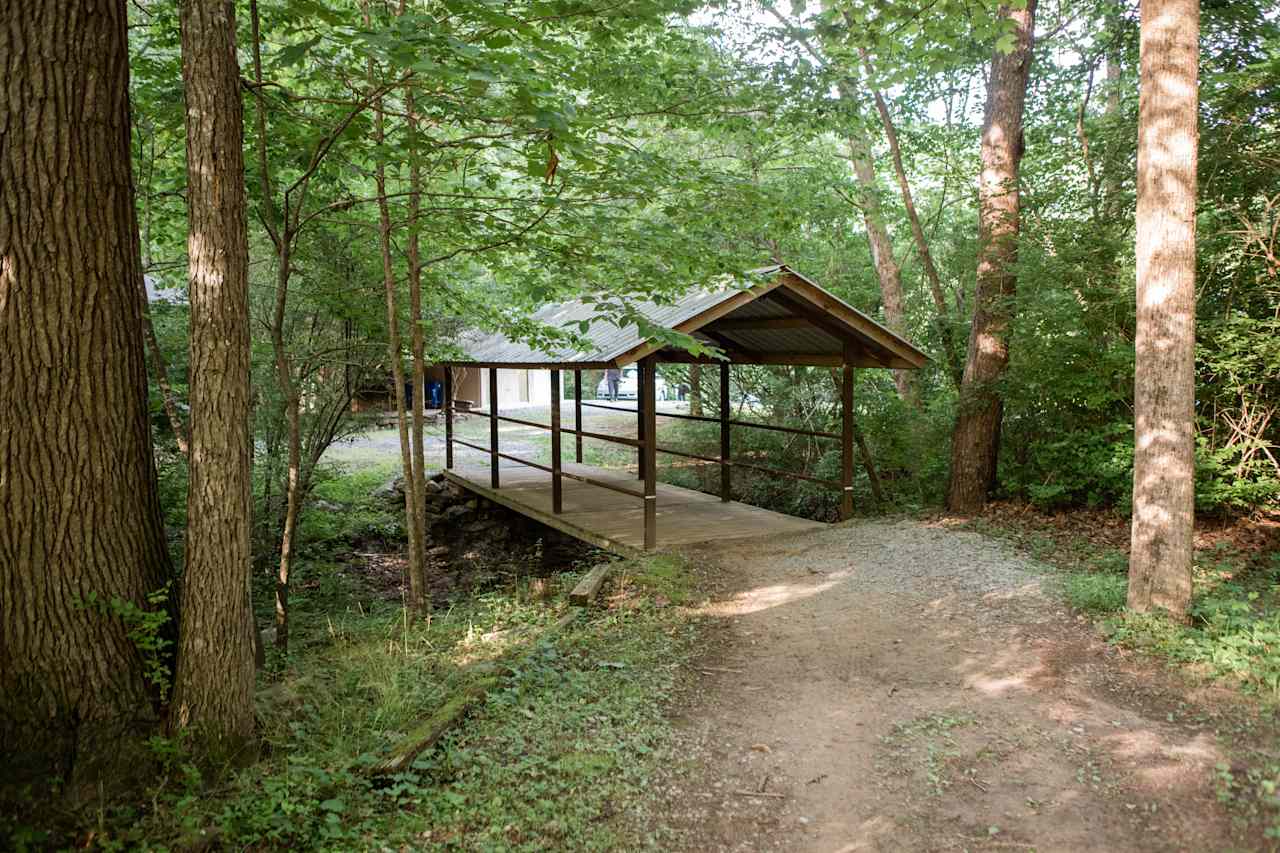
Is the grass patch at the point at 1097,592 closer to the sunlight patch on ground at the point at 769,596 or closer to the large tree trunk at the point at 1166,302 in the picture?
the large tree trunk at the point at 1166,302

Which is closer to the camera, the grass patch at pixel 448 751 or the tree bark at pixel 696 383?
the grass patch at pixel 448 751

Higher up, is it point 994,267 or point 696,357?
point 994,267

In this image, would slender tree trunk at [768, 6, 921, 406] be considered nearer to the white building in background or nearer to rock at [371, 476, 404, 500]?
rock at [371, 476, 404, 500]

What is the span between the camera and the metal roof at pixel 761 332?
8.55 m

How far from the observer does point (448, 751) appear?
170 inches

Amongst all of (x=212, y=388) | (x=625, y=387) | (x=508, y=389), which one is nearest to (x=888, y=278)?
(x=212, y=388)

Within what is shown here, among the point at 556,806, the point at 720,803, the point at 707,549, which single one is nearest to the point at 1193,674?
the point at 720,803

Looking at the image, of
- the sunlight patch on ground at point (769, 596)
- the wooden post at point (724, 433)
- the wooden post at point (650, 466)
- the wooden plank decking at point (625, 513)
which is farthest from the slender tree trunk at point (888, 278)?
the sunlight patch on ground at point (769, 596)

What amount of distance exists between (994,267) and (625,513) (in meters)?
5.50

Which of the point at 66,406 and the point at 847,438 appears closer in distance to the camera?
the point at 66,406

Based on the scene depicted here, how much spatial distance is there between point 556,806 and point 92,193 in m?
3.40

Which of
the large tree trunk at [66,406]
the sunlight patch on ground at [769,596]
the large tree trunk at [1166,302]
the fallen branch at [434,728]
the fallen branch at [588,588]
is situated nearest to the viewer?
the large tree trunk at [66,406]

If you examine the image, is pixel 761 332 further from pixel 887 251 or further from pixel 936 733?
pixel 936 733

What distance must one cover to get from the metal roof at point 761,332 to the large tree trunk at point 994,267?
0.99 m
